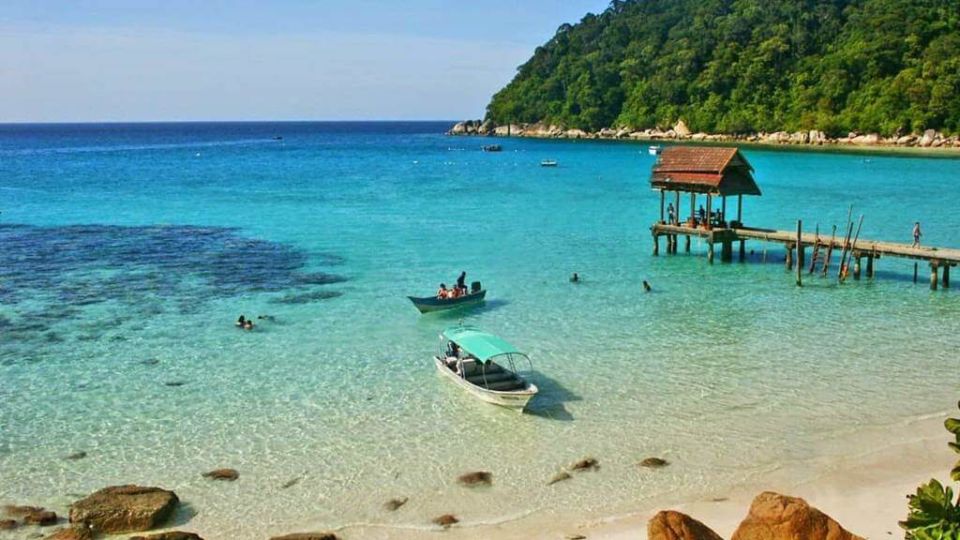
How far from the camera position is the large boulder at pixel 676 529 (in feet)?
38.6

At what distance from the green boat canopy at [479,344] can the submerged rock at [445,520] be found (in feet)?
18.1

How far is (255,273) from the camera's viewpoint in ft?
118

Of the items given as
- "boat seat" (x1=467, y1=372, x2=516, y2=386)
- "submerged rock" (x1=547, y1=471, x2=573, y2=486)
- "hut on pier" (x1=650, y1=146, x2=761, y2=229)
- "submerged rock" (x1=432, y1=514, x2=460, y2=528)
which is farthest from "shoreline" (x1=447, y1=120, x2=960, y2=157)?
"submerged rock" (x1=432, y1=514, x2=460, y2=528)

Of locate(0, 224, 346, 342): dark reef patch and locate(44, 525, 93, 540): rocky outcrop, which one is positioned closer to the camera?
locate(44, 525, 93, 540): rocky outcrop

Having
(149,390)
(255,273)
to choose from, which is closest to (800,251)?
(255,273)

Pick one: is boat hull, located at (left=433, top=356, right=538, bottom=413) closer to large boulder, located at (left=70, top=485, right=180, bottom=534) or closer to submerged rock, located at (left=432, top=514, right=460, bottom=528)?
submerged rock, located at (left=432, top=514, right=460, bottom=528)

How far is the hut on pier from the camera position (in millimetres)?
37344

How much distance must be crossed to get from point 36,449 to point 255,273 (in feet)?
59.6

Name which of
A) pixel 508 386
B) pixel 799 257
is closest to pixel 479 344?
pixel 508 386

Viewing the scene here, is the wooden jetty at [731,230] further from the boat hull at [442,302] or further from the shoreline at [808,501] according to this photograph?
the shoreline at [808,501]

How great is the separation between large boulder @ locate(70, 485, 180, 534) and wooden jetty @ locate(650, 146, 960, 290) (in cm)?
2577

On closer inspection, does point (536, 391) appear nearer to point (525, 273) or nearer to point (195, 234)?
point (525, 273)

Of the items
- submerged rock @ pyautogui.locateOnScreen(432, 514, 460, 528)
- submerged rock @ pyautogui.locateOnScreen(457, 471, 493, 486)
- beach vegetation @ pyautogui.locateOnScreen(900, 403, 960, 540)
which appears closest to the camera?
beach vegetation @ pyautogui.locateOnScreen(900, 403, 960, 540)

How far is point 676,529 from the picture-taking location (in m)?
11.8
